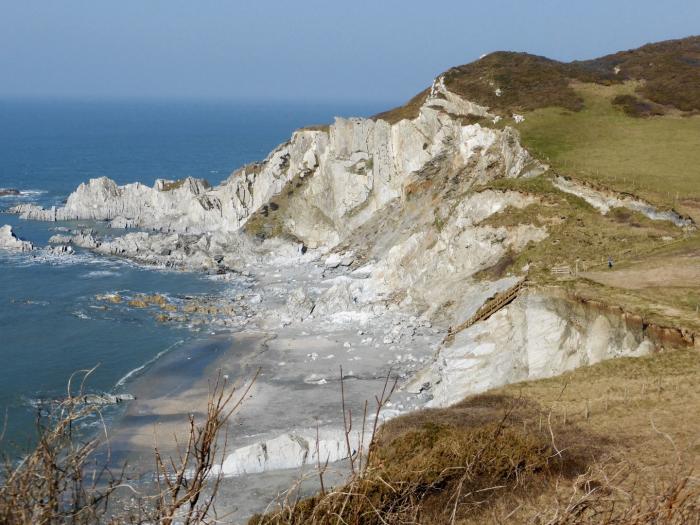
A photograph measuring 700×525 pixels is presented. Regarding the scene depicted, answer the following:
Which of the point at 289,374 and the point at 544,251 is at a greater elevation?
the point at 544,251

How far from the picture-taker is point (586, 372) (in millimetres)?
23578

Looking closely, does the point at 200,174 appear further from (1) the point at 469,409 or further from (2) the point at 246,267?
(1) the point at 469,409

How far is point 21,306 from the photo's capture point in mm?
55719

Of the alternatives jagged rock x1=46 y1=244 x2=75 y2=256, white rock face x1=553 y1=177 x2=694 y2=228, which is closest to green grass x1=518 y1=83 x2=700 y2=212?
white rock face x1=553 y1=177 x2=694 y2=228

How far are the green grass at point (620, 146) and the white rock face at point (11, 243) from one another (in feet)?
179

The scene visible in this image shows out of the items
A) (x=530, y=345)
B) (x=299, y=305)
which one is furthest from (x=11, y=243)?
(x=530, y=345)

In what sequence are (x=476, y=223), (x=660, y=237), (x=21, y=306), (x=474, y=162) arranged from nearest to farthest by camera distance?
(x=660, y=237), (x=476, y=223), (x=21, y=306), (x=474, y=162)

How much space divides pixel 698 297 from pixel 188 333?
114ft

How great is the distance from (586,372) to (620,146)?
3787 cm

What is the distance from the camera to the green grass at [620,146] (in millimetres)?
46062

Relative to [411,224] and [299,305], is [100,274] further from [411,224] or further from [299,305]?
[411,224]

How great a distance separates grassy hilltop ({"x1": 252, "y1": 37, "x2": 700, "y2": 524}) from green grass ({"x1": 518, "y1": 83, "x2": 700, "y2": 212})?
19 cm

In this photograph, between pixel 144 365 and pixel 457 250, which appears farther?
pixel 457 250

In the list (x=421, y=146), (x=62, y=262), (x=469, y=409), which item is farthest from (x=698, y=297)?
(x=62, y=262)
